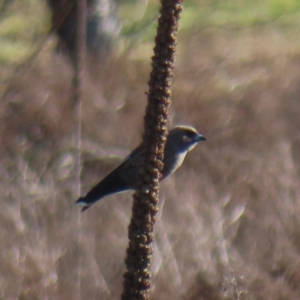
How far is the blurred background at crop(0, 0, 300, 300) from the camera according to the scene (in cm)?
890

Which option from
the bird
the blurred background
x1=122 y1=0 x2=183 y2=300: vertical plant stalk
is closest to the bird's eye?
the bird

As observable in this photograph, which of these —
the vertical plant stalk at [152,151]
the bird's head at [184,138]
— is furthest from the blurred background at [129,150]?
the vertical plant stalk at [152,151]

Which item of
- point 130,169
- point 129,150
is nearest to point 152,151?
point 130,169

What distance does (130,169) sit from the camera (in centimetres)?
548

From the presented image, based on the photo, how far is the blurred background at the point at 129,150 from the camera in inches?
350

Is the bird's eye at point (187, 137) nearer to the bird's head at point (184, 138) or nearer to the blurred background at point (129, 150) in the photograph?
the bird's head at point (184, 138)

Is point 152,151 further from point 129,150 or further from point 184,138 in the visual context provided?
point 129,150

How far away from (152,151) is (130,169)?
2.24 m

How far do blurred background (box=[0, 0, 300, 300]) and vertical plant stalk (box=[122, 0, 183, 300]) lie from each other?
463 cm

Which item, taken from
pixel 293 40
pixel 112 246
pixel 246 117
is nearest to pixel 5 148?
pixel 112 246

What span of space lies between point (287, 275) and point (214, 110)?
101 inches

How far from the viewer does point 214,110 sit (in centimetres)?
1103

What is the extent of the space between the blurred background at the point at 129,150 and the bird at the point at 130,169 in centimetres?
215

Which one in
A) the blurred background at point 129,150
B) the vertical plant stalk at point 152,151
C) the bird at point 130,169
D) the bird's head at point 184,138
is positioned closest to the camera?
the vertical plant stalk at point 152,151
